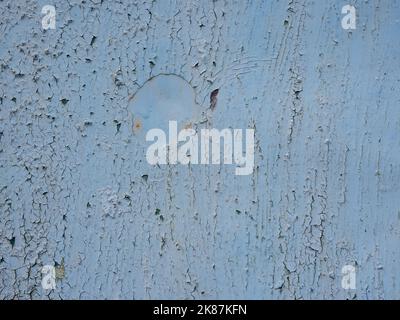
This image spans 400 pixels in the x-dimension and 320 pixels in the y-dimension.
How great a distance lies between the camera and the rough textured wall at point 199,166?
1.09m

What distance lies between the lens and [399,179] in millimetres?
1091

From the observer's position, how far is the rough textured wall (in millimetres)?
1095

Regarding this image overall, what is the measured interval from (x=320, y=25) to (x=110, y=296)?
33.5 inches

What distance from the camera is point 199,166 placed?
1.10 m

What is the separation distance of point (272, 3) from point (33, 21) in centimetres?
59

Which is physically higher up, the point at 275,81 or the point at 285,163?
→ the point at 275,81

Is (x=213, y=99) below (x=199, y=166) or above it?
above
